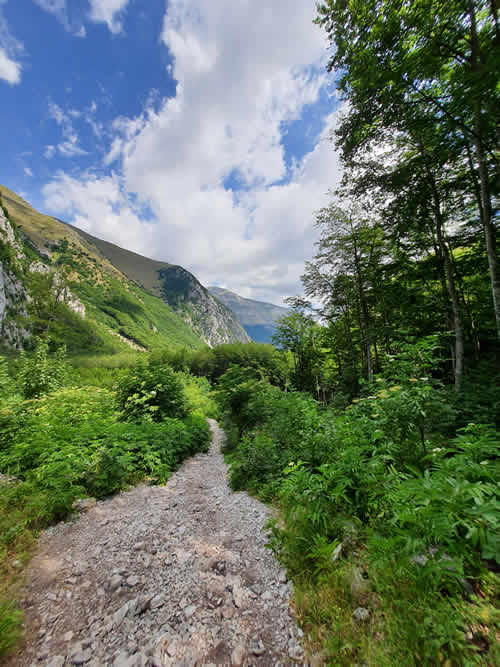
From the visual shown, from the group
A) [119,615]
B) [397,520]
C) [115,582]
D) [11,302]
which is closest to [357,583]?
[397,520]

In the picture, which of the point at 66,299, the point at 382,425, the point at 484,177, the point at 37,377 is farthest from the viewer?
the point at 66,299

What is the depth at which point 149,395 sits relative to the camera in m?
8.98

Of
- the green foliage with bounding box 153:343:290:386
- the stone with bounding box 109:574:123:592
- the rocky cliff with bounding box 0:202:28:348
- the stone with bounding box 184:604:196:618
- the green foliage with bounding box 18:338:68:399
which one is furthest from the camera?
the green foliage with bounding box 153:343:290:386

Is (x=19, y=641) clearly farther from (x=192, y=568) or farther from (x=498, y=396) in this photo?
(x=498, y=396)

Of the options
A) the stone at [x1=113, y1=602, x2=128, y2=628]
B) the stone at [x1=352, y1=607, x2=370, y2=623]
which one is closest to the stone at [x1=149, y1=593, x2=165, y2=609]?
the stone at [x1=113, y1=602, x2=128, y2=628]

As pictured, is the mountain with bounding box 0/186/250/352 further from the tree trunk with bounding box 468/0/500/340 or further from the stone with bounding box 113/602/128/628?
the tree trunk with bounding box 468/0/500/340

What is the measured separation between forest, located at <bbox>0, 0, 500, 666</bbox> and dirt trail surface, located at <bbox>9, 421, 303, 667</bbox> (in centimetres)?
27

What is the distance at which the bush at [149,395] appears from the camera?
8.73 meters

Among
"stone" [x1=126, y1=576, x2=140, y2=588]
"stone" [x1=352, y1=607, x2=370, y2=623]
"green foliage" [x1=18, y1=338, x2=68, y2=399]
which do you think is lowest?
→ "stone" [x1=126, y1=576, x2=140, y2=588]

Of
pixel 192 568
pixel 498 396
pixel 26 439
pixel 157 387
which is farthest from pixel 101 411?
pixel 498 396

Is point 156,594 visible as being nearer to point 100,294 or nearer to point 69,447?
point 69,447

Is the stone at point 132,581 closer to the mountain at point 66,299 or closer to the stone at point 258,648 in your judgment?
the stone at point 258,648

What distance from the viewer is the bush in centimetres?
873

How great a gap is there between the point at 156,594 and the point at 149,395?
6.96m
